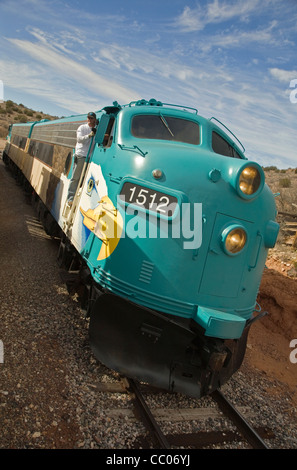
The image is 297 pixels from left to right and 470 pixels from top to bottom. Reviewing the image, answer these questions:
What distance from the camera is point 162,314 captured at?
4.03m

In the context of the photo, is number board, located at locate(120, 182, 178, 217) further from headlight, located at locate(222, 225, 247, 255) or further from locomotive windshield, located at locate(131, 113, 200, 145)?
locomotive windshield, located at locate(131, 113, 200, 145)

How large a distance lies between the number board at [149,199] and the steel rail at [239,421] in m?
2.51

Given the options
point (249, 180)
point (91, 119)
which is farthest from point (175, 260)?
point (91, 119)

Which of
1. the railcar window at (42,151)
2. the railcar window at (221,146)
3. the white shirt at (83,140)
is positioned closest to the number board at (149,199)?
the railcar window at (221,146)

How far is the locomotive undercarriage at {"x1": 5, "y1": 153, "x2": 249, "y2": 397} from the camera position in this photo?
4.02 m

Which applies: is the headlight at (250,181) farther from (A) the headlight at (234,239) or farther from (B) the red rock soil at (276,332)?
(B) the red rock soil at (276,332)

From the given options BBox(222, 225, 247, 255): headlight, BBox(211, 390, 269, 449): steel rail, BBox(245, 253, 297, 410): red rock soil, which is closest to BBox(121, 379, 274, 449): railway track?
BBox(211, 390, 269, 449): steel rail

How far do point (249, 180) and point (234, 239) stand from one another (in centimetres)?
67

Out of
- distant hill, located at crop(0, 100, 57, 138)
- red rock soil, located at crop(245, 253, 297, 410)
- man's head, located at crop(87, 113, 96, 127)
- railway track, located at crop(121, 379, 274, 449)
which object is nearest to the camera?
railway track, located at crop(121, 379, 274, 449)

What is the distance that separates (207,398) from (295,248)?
9.58 meters

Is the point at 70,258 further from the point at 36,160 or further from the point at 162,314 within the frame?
the point at 36,160

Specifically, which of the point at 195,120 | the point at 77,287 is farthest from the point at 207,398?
the point at 195,120

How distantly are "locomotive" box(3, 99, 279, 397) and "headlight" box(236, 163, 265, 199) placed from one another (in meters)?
0.01
